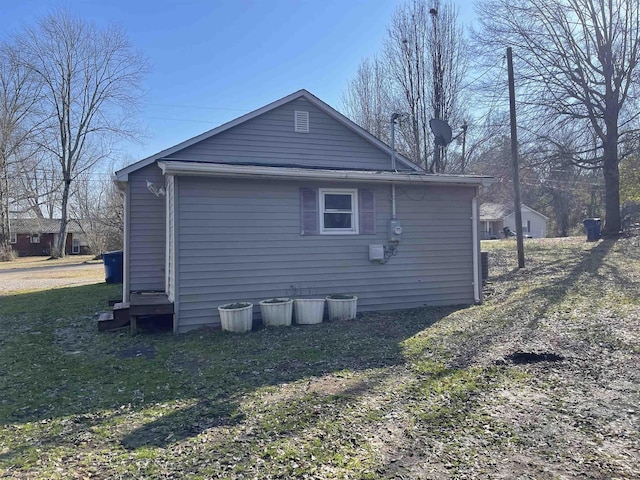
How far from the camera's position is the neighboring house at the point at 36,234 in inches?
1523

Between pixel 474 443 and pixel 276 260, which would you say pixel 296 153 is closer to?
pixel 276 260

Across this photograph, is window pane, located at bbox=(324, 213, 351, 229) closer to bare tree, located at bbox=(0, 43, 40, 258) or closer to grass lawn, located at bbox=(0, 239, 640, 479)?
grass lawn, located at bbox=(0, 239, 640, 479)

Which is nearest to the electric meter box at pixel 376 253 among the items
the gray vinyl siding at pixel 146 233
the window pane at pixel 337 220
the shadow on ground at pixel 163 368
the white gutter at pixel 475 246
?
the window pane at pixel 337 220

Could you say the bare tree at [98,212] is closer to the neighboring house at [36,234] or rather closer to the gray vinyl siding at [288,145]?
the neighboring house at [36,234]

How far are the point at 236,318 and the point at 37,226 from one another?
134ft

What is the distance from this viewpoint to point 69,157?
1260 inches

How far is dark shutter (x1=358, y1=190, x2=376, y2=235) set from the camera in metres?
7.79

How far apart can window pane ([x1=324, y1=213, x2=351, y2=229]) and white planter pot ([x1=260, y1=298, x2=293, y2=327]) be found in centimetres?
162

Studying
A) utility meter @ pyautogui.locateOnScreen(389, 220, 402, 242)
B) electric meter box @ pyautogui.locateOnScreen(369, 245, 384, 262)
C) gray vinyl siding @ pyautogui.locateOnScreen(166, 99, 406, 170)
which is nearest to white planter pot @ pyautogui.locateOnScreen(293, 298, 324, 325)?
electric meter box @ pyautogui.locateOnScreen(369, 245, 384, 262)

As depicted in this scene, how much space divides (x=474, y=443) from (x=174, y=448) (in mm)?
2116

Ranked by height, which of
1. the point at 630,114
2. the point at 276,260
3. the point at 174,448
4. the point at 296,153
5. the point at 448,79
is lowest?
the point at 174,448

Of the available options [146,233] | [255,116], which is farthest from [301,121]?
[146,233]

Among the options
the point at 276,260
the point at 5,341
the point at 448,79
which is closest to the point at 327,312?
the point at 276,260

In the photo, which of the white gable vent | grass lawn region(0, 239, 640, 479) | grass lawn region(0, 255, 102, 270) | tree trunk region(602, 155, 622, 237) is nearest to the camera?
grass lawn region(0, 239, 640, 479)
